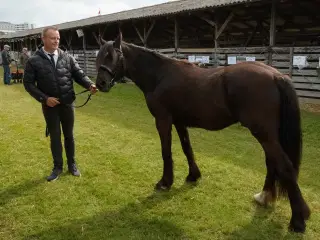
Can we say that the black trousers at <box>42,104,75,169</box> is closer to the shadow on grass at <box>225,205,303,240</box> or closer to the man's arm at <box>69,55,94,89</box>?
the man's arm at <box>69,55,94,89</box>

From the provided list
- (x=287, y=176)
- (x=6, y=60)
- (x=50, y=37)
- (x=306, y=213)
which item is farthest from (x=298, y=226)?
(x=6, y=60)

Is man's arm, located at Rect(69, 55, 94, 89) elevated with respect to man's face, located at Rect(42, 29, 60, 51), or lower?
lower

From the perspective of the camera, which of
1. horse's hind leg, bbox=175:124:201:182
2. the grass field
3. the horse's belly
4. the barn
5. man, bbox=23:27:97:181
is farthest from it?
the barn

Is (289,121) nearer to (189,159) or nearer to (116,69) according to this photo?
(189,159)

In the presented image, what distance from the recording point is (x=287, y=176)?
3127 mm

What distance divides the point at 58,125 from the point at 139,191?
58.7 inches

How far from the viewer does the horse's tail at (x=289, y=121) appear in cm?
313

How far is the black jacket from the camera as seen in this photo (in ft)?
13.7

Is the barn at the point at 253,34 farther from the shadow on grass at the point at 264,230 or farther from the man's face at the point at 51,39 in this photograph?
the man's face at the point at 51,39

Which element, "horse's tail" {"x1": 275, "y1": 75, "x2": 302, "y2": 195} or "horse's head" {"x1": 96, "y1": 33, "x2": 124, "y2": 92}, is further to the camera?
"horse's head" {"x1": 96, "y1": 33, "x2": 124, "y2": 92}

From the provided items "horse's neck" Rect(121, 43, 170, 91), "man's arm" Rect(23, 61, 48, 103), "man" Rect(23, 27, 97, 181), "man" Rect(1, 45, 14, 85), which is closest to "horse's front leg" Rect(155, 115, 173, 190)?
"horse's neck" Rect(121, 43, 170, 91)

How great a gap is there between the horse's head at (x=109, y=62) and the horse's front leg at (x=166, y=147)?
77cm

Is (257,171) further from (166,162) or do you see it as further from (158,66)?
(158,66)

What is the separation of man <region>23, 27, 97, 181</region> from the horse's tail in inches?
99.5
